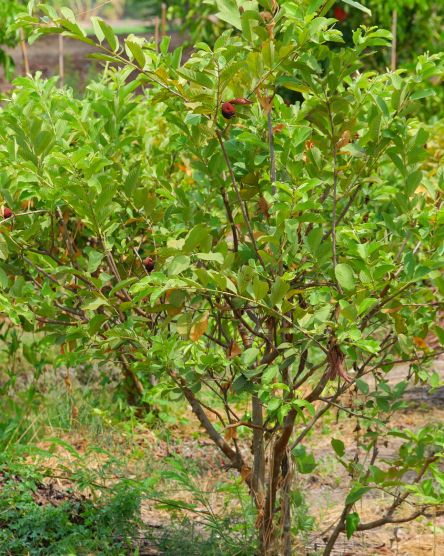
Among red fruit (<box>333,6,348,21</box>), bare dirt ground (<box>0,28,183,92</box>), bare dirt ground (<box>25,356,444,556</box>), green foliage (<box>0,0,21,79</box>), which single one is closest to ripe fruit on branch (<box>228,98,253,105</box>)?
bare dirt ground (<box>25,356,444,556</box>)

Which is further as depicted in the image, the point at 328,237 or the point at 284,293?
the point at 328,237

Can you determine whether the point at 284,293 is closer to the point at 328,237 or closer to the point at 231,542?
the point at 328,237

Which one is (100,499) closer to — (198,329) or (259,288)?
(198,329)

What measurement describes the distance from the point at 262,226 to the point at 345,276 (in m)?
0.43

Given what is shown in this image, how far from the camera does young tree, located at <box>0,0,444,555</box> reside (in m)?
2.46

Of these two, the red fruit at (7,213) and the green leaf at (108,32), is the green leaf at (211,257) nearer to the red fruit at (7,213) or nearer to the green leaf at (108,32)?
the green leaf at (108,32)

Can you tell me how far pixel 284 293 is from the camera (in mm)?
2510

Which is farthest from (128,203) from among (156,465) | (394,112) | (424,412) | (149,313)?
(424,412)

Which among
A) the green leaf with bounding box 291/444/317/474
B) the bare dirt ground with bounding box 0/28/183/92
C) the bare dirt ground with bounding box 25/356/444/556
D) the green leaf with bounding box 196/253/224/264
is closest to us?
the green leaf with bounding box 196/253/224/264

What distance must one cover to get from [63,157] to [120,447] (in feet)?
7.26

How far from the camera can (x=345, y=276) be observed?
8.18ft

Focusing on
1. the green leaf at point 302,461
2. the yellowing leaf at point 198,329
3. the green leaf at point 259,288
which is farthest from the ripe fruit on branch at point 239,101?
the green leaf at point 302,461

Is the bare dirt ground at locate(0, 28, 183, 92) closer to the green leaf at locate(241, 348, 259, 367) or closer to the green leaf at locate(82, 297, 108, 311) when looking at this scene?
the green leaf at locate(82, 297, 108, 311)

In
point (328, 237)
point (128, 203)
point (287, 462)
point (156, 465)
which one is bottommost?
point (287, 462)
